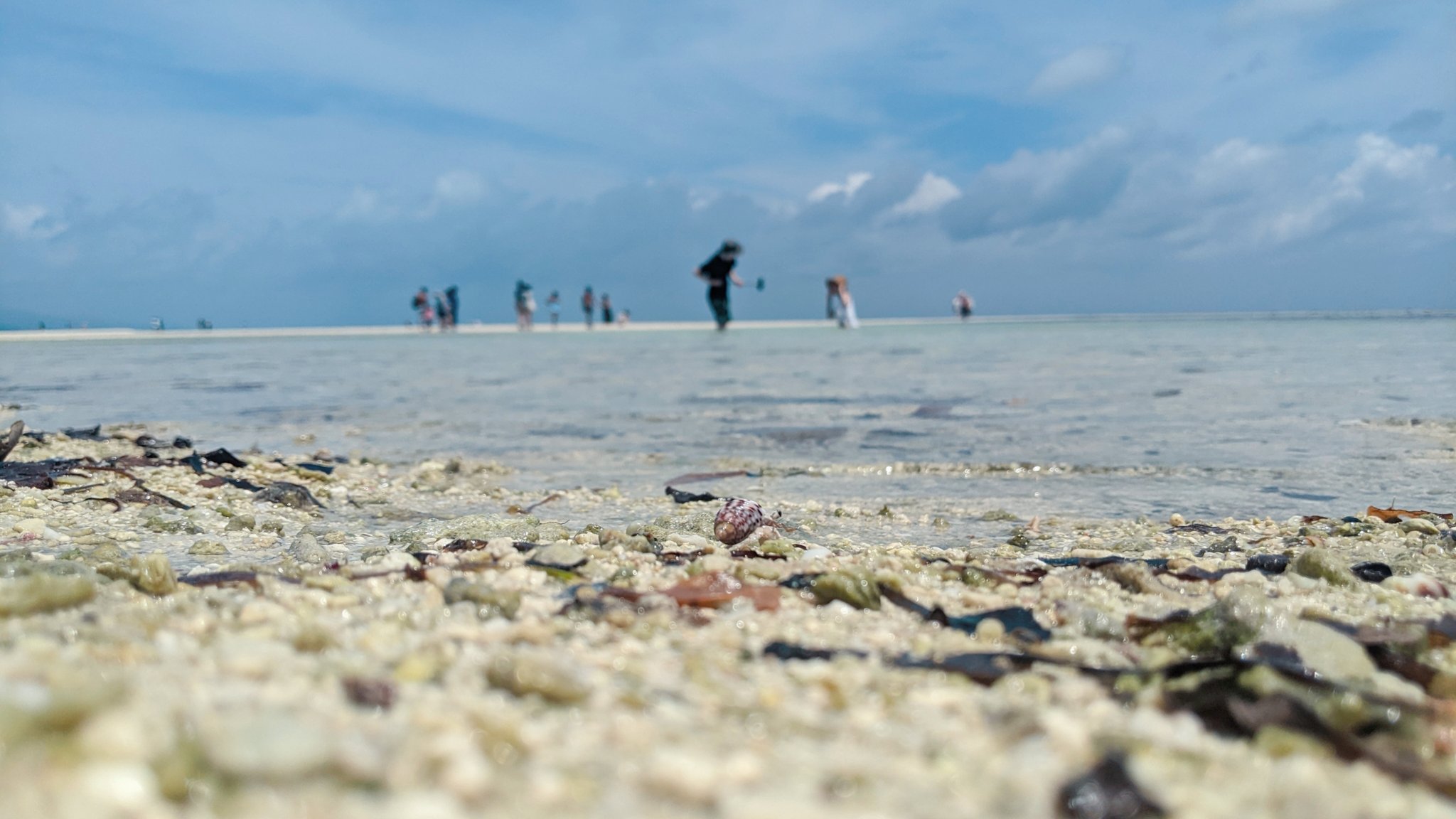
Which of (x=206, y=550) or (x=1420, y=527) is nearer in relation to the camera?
(x=206, y=550)

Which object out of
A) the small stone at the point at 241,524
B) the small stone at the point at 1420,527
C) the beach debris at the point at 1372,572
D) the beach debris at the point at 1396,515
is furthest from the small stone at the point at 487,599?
the beach debris at the point at 1396,515

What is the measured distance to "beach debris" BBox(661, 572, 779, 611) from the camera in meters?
2.21

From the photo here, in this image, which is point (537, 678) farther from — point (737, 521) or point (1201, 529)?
point (1201, 529)

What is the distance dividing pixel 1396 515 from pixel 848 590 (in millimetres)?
2446

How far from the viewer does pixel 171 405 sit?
848 cm

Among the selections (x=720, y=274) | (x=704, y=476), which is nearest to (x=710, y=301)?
(x=720, y=274)

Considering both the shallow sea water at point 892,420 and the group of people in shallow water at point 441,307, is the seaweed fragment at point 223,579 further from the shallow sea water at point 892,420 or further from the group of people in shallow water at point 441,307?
the group of people in shallow water at point 441,307

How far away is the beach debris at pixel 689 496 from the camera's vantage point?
4.05 meters

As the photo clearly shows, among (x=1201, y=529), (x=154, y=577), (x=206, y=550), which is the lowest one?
(x=1201, y=529)

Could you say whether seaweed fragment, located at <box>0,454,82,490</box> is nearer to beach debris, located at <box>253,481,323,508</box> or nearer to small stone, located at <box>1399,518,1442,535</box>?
beach debris, located at <box>253,481,323,508</box>

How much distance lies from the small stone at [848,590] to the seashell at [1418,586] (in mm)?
1304

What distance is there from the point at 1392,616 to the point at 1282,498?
6.88ft

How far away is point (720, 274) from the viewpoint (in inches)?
1005

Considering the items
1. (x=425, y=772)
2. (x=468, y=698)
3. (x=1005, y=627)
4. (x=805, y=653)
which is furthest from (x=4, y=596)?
(x=1005, y=627)
